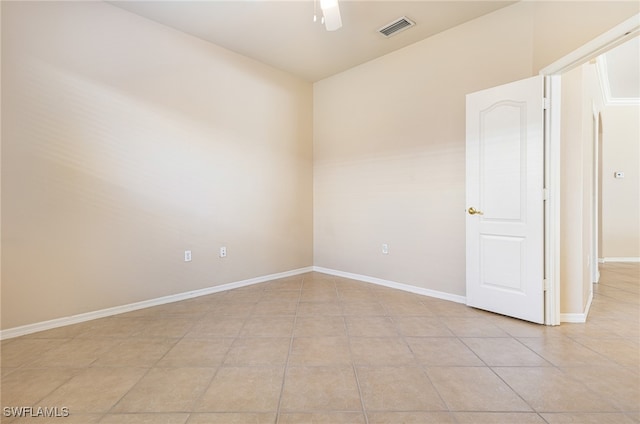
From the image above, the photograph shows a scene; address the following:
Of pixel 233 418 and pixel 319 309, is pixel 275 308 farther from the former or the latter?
pixel 233 418

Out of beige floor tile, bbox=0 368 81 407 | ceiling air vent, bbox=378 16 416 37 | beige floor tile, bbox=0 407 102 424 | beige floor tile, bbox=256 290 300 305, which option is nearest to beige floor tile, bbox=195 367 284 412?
beige floor tile, bbox=0 407 102 424

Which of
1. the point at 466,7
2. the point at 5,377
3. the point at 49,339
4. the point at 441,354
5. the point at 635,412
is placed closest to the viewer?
the point at 635,412

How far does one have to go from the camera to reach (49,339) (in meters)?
2.18

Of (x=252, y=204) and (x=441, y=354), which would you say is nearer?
(x=441, y=354)

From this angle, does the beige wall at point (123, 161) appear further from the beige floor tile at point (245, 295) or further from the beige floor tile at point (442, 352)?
the beige floor tile at point (442, 352)

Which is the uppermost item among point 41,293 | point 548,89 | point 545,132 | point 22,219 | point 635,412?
point 548,89

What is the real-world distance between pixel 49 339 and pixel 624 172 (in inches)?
328

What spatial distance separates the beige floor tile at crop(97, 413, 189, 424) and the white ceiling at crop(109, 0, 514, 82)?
125 inches

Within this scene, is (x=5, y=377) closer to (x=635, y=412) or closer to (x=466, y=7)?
(x=635, y=412)

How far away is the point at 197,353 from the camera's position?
1961 mm

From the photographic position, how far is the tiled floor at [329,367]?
1.40 meters

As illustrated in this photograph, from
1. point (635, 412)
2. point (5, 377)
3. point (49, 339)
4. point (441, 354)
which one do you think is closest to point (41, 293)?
point (49, 339)

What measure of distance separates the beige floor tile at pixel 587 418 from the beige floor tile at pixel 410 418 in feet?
1.54

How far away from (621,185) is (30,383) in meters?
8.10
